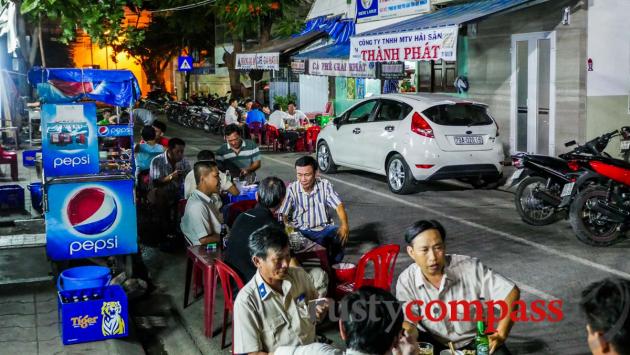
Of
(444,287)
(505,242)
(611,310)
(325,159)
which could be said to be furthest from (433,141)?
(611,310)

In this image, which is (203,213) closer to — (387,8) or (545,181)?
(545,181)

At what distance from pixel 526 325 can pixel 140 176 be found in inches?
256

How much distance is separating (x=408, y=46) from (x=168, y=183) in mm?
6686

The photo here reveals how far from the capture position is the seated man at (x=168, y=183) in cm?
984

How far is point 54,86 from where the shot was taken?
10555 millimetres

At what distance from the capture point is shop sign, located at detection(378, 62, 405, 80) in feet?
54.3

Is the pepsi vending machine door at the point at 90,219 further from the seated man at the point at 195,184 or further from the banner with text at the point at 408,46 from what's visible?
the banner with text at the point at 408,46

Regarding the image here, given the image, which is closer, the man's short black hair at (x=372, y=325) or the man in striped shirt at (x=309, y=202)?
the man's short black hair at (x=372, y=325)

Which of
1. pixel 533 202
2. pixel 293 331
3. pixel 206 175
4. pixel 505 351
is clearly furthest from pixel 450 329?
pixel 533 202

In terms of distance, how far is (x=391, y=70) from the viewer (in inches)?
656

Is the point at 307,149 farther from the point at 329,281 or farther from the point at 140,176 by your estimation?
the point at 329,281

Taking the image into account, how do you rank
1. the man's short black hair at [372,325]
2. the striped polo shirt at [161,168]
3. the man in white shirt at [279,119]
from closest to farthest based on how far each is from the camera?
the man's short black hair at [372,325], the striped polo shirt at [161,168], the man in white shirt at [279,119]

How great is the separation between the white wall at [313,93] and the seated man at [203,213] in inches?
731

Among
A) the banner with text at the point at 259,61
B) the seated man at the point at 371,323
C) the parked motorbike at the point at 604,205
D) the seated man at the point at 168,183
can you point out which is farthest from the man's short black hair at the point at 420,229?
the banner with text at the point at 259,61
